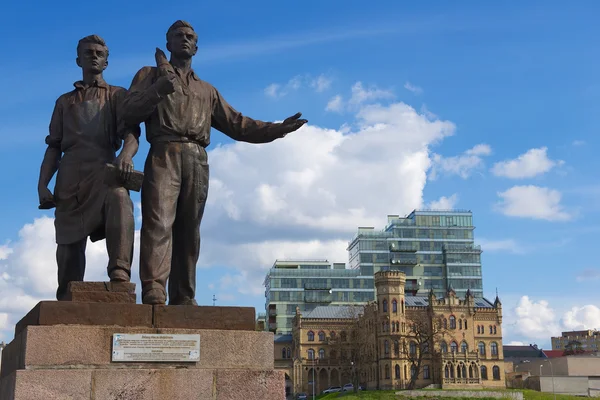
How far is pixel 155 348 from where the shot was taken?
24.7 feet

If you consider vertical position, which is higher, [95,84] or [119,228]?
[95,84]

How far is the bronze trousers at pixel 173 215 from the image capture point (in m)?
8.32

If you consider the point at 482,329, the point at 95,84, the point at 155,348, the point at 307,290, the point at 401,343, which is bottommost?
the point at 155,348

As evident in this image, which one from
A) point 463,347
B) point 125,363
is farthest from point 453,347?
point 125,363

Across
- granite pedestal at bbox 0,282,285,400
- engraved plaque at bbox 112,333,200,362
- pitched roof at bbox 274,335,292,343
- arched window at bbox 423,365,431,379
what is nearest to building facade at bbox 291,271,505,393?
arched window at bbox 423,365,431,379

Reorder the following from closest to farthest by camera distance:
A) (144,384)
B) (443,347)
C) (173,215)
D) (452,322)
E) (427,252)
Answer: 1. (144,384)
2. (173,215)
3. (443,347)
4. (452,322)
5. (427,252)

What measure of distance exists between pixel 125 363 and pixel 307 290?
124049mm

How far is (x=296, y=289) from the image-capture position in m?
131

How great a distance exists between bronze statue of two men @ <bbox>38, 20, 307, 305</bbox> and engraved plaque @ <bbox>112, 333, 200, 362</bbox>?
56cm

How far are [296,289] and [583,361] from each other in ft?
156

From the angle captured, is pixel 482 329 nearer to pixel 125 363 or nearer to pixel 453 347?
pixel 453 347

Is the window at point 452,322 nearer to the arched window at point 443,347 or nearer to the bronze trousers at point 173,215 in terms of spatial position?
the arched window at point 443,347

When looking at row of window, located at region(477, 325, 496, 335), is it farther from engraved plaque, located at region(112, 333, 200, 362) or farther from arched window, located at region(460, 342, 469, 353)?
engraved plaque, located at region(112, 333, 200, 362)

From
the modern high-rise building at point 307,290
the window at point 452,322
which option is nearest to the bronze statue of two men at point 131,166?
the window at point 452,322
